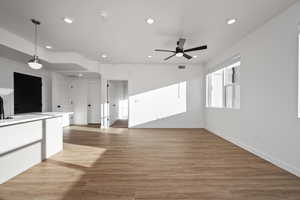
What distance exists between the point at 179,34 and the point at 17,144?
3723 millimetres

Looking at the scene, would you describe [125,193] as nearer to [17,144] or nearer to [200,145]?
[17,144]

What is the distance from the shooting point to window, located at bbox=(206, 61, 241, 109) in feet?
12.9

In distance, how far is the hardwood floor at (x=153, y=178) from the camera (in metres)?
1.70

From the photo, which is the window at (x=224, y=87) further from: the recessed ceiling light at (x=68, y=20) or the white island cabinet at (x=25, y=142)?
the white island cabinet at (x=25, y=142)

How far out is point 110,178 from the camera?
205cm

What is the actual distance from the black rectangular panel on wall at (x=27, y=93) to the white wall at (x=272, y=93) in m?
6.45

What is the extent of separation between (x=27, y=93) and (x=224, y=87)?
6538 millimetres

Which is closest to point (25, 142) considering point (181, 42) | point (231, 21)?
point (181, 42)

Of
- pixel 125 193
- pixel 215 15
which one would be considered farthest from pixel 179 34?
pixel 125 193

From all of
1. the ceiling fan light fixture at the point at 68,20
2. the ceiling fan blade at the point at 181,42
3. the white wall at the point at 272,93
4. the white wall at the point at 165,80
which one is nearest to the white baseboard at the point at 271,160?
the white wall at the point at 272,93

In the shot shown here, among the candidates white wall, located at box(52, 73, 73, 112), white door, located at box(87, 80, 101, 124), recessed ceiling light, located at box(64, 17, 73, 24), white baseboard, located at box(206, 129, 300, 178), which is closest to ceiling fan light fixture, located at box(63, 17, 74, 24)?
recessed ceiling light, located at box(64, 17, 73, 24)

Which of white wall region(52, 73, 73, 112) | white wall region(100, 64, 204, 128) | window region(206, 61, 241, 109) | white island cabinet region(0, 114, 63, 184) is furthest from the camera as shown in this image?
white wall region(100, 64, 204, 128)

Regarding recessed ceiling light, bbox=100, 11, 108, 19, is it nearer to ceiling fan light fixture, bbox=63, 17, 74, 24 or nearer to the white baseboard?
ceiling fan light fixture, bbox=63, 17, 74, 24

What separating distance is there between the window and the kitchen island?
463 cm
